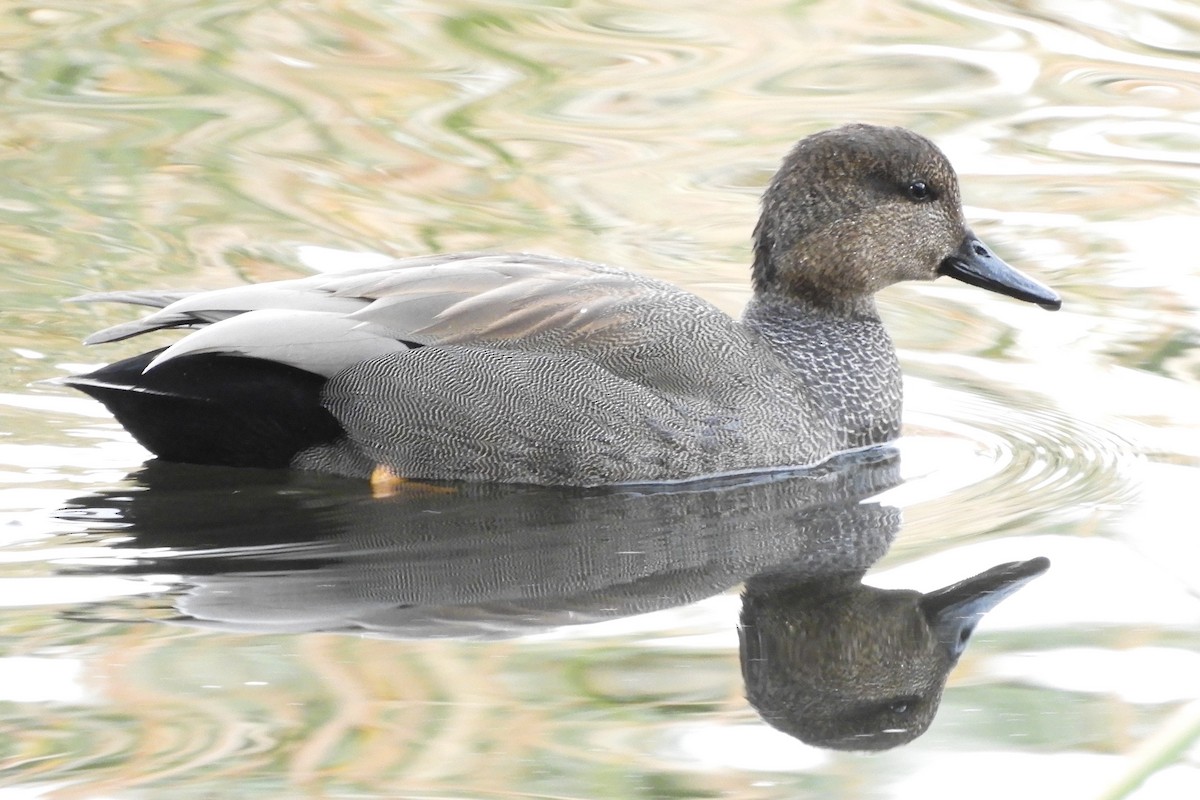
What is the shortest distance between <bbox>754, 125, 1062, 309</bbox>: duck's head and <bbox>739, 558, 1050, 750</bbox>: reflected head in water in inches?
66.7

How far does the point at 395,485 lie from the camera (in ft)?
18.9

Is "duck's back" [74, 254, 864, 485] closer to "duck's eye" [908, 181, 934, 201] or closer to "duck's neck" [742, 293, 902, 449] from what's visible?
"duck's neck" [742, 293, 902, 449]

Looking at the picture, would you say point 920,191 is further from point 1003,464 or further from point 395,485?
Answer: point 395,485

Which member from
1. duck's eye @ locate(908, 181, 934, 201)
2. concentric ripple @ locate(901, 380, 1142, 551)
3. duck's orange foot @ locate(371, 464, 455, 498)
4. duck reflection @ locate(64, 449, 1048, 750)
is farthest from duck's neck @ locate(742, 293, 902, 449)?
duck's orange foot @ locate(371, 464, 455, 498)

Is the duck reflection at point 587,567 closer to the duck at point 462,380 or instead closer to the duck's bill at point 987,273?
the duck at point 462,380

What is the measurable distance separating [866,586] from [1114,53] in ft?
22.9

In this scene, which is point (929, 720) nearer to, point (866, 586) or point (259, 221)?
point (866, 586)

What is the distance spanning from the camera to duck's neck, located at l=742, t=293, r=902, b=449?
20.6ft

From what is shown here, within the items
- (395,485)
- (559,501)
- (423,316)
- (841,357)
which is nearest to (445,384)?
(423,316)

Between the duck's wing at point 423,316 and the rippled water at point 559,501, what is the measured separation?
A: 1.53 ft

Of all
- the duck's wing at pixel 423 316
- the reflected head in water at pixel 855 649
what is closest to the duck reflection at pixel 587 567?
the reflected head in water at pixel 855 649

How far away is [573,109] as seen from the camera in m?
10.1

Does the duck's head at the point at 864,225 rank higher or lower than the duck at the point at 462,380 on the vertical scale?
higher

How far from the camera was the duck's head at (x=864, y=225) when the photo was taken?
20.7 feet
